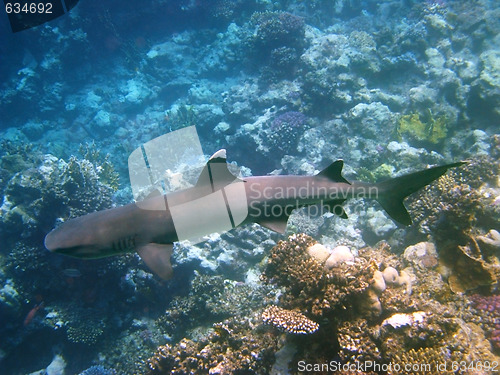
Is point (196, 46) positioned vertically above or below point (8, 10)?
below

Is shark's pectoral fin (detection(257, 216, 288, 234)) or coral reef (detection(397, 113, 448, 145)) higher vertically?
shark's pectoral fin (detection(257, 216, 288, 234))

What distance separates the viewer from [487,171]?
6.93m

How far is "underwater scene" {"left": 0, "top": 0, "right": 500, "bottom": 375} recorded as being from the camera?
11.4ft

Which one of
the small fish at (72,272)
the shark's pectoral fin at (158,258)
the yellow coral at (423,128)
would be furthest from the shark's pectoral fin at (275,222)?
the yellow coral at (423,128)

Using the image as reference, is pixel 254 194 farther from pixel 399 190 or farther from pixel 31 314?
pixel 31 314

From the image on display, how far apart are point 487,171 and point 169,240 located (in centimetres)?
782

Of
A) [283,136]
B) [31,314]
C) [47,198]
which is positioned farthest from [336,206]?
[31,314]

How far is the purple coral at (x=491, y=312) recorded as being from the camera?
4.17m

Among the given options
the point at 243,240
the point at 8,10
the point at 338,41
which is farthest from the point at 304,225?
the point at 8,10

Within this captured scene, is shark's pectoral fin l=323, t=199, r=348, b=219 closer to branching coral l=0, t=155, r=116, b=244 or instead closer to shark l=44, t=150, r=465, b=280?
shark l=44, t=150, r=465, b=280

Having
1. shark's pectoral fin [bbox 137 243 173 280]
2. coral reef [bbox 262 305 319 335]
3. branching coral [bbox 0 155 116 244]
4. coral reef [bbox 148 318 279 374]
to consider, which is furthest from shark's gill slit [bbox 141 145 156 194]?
coral reef [bbox 262 305 319 335]

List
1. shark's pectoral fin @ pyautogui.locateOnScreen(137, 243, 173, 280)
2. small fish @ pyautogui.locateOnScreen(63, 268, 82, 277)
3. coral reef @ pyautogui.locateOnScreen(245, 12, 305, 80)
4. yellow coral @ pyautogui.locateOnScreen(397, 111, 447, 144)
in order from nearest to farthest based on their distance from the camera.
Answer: shark's pectoral fin @ pyautogui.locateOnScreen(137, 243, 173, 280) < small fish @ pyautogui.locateOnScreen(63, 268, 82, 277) < yellow coral @ pyautogui.locateOnScreen(397, 111, 447, 144) < coral reef @ pyautogui.locateOnScreen(245, 12, 305, 80)

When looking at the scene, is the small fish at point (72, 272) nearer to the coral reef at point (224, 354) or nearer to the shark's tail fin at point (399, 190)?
the coral reef at point (224, 354)

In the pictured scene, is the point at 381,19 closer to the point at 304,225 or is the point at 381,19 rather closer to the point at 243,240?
the point at 304,225
